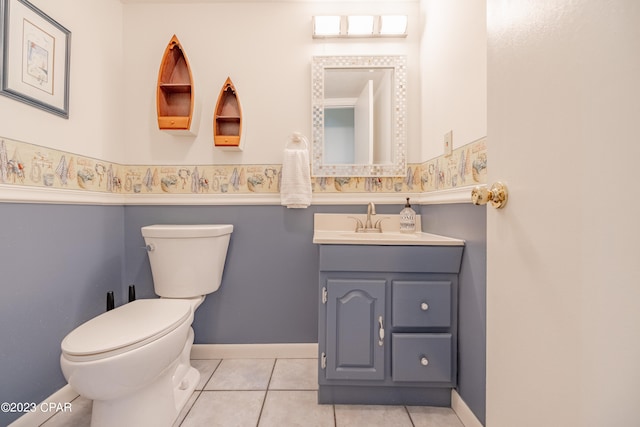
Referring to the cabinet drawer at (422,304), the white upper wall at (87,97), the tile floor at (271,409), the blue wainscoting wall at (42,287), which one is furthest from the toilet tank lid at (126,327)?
the cabinet drawer at (422,304)

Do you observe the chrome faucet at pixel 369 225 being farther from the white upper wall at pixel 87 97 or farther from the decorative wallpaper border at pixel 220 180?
the white upper wall at pixel 87 97

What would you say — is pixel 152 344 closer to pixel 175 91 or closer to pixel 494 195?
pixel 494 195

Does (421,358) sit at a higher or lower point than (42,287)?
lower

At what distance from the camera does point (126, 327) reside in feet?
3.46

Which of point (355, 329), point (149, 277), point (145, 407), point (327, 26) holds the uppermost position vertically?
point (327, 26)

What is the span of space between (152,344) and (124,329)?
0.43ft

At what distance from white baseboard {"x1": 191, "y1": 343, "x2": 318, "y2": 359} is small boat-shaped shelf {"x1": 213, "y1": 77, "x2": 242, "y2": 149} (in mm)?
1228

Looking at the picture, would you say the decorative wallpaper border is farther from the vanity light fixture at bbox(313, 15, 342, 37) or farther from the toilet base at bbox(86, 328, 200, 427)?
the toilet base at bbox(86, 328, 200, 427)

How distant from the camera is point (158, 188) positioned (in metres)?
1.77

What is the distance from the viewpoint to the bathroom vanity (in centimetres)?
127

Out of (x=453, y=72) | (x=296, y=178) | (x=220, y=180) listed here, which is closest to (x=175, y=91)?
(x=220, y=180)

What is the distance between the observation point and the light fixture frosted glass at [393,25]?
1.69 metres

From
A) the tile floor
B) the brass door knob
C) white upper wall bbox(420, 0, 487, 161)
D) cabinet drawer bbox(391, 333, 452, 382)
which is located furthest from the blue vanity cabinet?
the brass door knob

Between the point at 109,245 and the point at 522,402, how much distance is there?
6.43 ft
